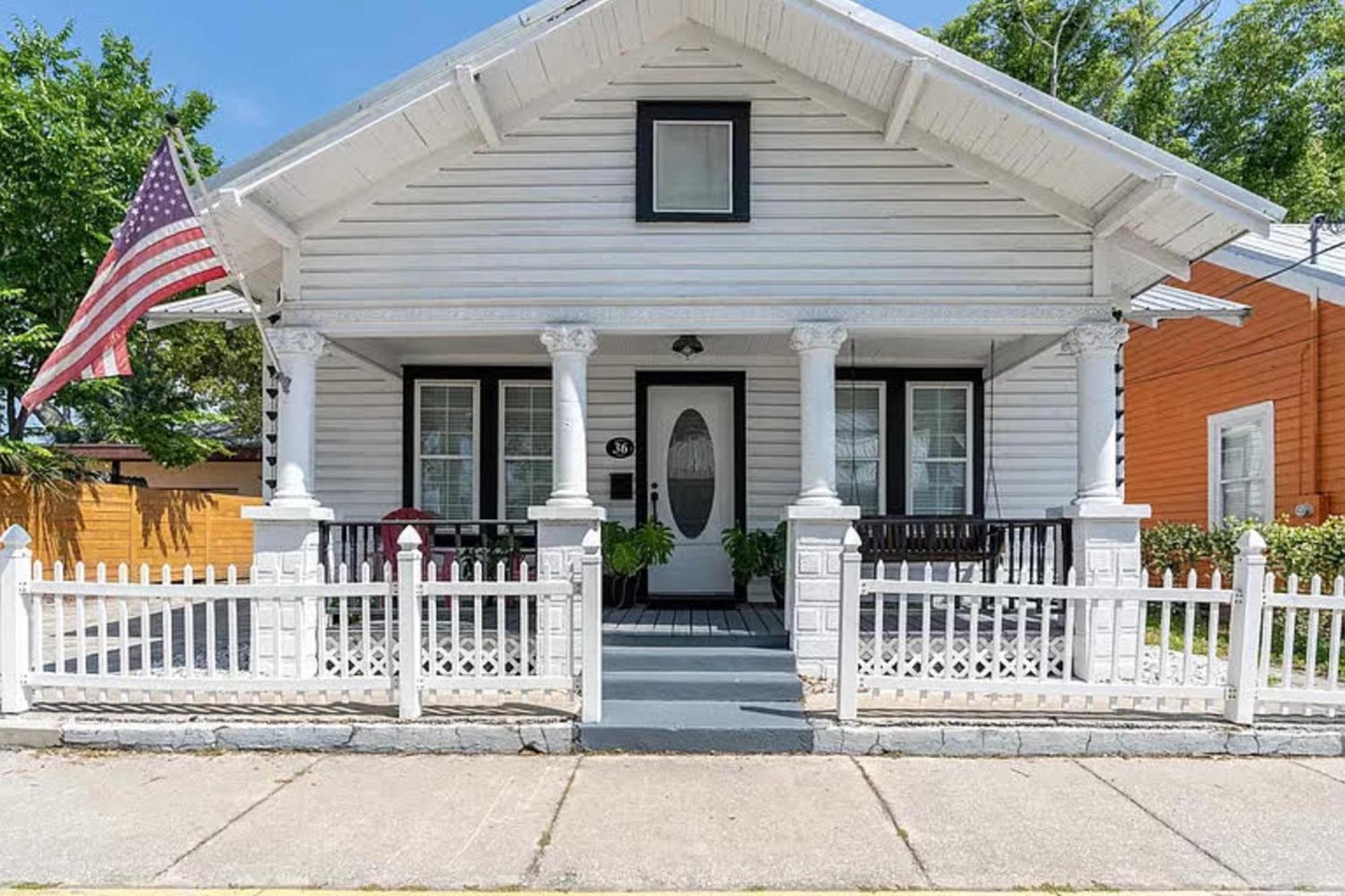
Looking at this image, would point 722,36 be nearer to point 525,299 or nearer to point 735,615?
point 525,299

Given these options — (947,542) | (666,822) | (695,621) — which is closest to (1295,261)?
(947,542)

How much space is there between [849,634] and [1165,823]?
6.06 feet

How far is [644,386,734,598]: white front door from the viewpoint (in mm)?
8453

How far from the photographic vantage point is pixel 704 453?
866 cm

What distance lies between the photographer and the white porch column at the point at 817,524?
6.12m

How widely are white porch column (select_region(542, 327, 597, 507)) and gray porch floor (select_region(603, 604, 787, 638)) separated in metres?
1.26

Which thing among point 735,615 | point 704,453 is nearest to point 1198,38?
point 704,453

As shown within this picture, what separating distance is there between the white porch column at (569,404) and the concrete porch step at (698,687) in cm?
134

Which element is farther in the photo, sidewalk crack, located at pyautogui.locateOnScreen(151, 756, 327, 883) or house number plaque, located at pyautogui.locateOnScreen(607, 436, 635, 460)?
house number plaque, located at pyautogui.locateOnScreen(607, 436, 635, 460)

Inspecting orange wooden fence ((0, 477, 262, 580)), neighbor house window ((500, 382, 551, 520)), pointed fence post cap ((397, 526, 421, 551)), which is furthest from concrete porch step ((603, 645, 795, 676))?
orange wooden fence ((0, 477, 262, 580))

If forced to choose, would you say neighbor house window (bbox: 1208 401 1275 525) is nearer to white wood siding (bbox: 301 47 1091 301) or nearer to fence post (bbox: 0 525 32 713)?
white wood siding (bbox: 301 47 1091 301)

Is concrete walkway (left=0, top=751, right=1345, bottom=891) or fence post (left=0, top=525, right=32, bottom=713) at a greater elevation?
fence post (left=0, top=525, right=32, bottom=713)

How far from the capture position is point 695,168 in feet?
21.3

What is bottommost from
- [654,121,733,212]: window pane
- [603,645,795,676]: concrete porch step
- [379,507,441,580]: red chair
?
[603,645,795,676]: concrete porch step
